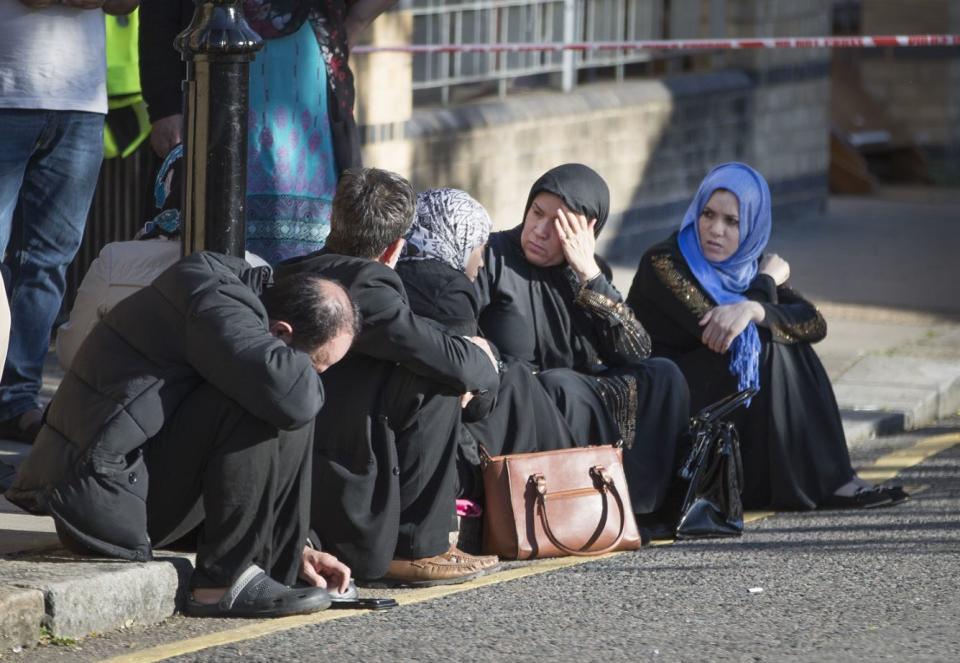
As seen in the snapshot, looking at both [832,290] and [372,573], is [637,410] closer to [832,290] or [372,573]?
[372,573]

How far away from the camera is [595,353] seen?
630 cm

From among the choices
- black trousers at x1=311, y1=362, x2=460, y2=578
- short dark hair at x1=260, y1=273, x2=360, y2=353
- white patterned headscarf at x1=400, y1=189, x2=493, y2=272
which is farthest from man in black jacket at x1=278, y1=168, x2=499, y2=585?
white patterned headscarf at x1=400, y1=189, x2=493, y2=272

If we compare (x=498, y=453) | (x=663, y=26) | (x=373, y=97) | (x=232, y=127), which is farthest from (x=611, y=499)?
(x=663, y=26)

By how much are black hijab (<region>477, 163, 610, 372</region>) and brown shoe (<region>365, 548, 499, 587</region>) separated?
103cm

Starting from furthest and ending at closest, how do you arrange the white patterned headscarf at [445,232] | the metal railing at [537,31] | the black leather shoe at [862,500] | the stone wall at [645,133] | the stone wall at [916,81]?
the stone wall at [916,81]
the metal railing at [537,31]
the stone wall at [645,133]
the black leather shoe at [862,500]
the white patterned headscarf at [445,232]

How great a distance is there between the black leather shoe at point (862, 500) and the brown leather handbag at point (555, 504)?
1.17 meters

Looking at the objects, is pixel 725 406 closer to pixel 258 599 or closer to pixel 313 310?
pixel 313 310

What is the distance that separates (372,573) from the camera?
5160mm

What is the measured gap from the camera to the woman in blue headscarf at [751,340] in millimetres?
6582

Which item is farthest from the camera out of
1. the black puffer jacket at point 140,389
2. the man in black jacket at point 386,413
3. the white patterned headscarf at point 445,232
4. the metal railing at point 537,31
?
the metal railing at point 537,31

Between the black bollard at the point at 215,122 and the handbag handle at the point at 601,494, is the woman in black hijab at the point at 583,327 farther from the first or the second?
the black bollard at the point at 215,122

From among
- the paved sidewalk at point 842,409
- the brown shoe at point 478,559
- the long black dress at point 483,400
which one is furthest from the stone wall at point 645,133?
the brown shoe at point 478,559

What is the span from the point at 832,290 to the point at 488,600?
22.9ft

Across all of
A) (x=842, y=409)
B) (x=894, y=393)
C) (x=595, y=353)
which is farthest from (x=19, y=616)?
(x=894, y=393)
